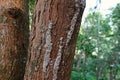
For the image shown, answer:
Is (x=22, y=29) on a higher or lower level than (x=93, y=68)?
higher

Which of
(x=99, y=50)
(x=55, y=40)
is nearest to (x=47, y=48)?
(x=55, y=40)

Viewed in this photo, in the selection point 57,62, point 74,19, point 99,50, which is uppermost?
point 74,19

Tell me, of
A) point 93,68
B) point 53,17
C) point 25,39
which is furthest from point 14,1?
point 93,68

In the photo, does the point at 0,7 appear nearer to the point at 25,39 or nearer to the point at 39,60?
the point at 25,39

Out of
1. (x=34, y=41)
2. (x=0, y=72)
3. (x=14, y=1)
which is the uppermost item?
(x=14, y=1)

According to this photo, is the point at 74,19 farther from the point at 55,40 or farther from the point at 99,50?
the point at 99,50

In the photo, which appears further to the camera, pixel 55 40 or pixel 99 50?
pixel 99 50

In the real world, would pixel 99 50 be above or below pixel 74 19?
below

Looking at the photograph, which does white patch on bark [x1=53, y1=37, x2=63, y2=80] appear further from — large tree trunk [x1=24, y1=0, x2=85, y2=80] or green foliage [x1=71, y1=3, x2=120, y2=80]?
green foliage [x1=71, y1=3, x2=120, y2=80]
